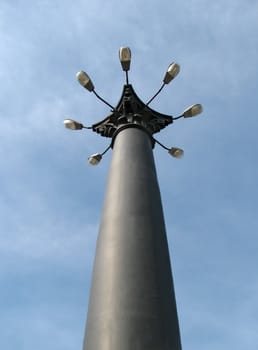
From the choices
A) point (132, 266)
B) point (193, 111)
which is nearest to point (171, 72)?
point (193, 111)

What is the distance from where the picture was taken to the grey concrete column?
24.9 ft

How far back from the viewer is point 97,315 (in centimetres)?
803

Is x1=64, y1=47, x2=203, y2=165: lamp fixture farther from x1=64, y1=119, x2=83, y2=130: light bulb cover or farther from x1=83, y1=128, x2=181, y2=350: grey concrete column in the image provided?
x1=83, y1=128, x2=181, y2=350: grey concrete column

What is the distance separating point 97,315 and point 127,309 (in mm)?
536

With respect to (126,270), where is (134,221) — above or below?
above

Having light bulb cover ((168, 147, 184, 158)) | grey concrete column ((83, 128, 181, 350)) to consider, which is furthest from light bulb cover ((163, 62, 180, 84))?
grey concrete column ((83, 128, 181, 350))

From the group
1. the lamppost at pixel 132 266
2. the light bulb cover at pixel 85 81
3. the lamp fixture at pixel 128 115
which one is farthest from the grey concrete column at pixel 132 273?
the light bulb cover at pixel 85 81

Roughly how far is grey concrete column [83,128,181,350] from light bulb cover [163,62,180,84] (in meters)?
4.84

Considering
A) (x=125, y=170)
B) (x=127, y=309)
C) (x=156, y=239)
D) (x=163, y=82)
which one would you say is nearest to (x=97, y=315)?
(x=127, y=309)

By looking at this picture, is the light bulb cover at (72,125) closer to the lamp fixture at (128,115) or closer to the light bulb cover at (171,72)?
the lamp fixture at (128,115)

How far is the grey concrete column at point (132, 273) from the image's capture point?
24.9 feet

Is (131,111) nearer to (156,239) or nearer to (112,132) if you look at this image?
(112,132)

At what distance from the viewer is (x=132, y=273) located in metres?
8.36

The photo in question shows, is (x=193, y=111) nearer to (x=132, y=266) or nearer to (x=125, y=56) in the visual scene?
(x=125, y=56)
